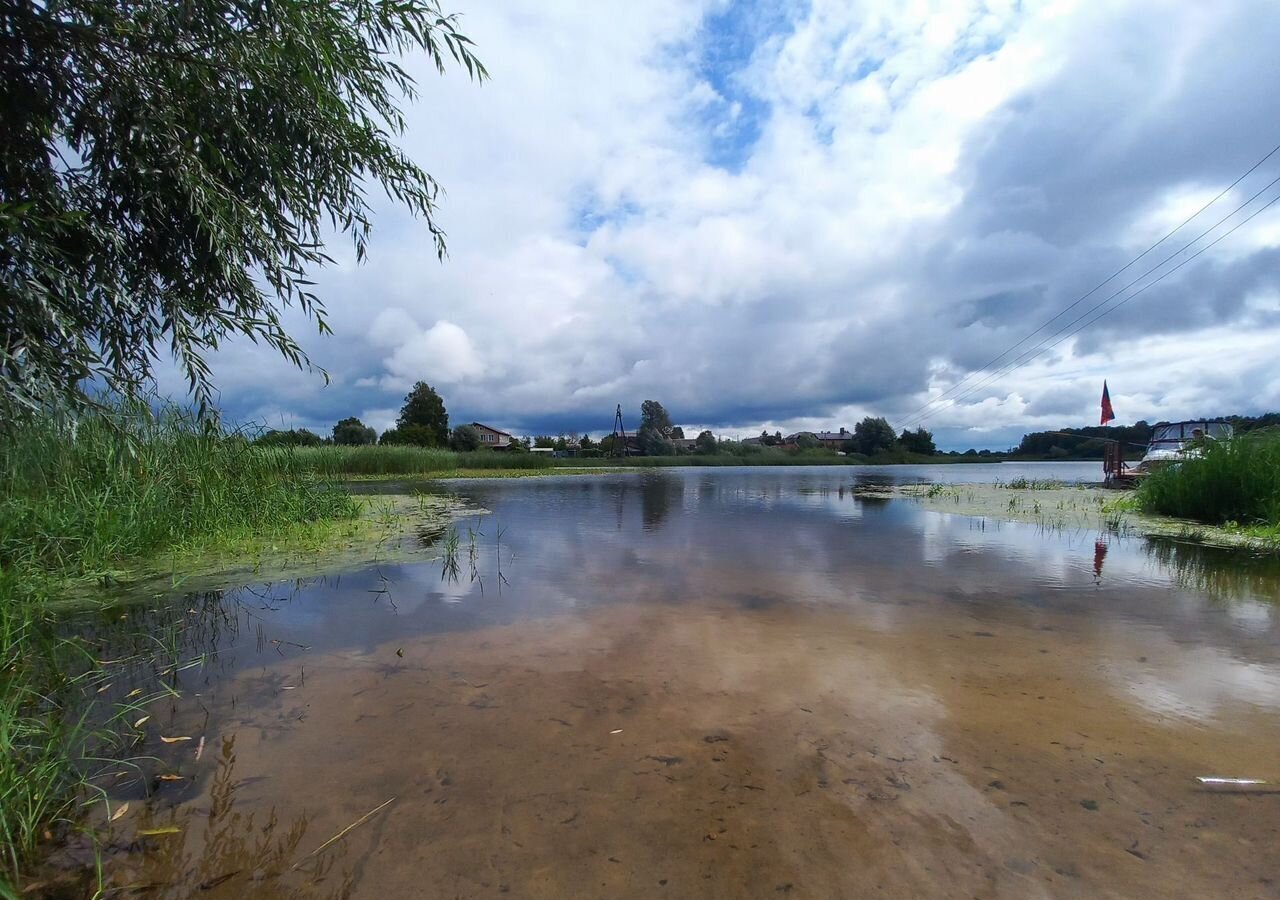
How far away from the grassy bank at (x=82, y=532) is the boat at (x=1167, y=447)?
42.8 feet

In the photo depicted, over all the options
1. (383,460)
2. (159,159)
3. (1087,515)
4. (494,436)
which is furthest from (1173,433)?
(494,436)

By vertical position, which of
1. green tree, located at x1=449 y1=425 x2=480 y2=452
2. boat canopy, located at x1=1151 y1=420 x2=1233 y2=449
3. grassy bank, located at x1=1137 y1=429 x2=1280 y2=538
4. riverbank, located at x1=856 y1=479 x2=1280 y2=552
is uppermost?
→ green tree, located at x1=449 y1=425 x2=480 y2=452

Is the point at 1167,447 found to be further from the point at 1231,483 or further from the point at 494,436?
the point at 494,436

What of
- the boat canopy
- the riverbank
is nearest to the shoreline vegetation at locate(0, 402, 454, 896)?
the riverbank

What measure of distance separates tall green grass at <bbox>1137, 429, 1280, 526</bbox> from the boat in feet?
0.94

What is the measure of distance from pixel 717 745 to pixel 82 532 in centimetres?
638

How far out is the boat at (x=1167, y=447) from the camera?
949 cm

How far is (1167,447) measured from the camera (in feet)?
49.3

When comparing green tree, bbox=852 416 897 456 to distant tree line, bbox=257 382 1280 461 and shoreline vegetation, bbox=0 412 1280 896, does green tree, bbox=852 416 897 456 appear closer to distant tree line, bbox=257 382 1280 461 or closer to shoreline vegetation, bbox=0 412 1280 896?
distant tree line, bbox=257 382 1280 461

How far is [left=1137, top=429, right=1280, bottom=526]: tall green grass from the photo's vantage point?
7.95 meters

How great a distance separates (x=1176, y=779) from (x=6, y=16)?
685 cm

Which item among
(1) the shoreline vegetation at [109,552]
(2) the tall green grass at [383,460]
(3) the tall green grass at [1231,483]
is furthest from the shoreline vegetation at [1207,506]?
(2) the tall green grass at [383,460]

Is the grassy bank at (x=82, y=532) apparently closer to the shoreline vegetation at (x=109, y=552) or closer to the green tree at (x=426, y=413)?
the shoreline vegetation at (x=109, y=552)

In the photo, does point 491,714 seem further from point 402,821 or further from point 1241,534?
point 1241,534
